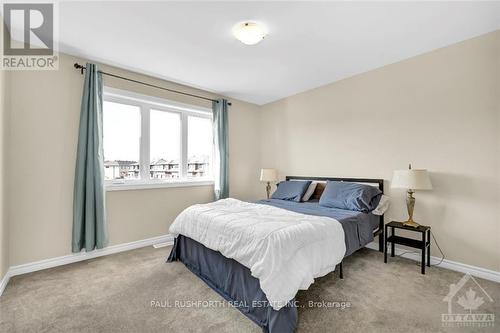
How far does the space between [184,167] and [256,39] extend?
2.51 metres

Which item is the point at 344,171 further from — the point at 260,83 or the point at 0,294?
the point at 0,294

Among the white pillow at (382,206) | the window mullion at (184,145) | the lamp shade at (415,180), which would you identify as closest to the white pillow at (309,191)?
the white pillow at (382,206)

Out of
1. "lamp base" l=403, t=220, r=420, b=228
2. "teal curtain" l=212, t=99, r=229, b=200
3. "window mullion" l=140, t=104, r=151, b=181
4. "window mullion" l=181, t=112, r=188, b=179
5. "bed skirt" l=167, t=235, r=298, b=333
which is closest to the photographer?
"bed skirt" l=167, t=235, r=298, b=333

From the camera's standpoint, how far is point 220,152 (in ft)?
13.9

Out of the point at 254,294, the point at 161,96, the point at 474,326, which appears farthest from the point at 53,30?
the point at 474,326

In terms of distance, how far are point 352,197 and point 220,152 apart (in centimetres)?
242

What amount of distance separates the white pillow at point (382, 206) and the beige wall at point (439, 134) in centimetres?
12

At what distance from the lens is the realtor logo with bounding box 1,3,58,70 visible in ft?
6.84

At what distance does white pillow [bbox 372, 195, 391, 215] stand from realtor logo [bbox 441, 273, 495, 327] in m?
0.98

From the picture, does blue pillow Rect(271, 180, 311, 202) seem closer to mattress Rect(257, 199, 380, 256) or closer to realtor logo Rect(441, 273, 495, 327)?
mattress Rect(257, 199, 380, 256)

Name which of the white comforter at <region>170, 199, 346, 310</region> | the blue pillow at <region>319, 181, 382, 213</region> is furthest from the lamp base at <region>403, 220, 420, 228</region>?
the white comforter at <region>170, 199, 346, 310</region>

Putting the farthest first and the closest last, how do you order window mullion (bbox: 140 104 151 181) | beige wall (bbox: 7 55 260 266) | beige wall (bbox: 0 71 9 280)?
window mullion (bbox: 140 104 151 181) → beige wall (bbox: 7 55 260 266) → beige wall (bbox: 0 71 9 280)

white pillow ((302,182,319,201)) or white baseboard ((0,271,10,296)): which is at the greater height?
white pillow ((302,182,319,201))

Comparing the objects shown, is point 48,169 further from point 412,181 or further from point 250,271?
point 412,181
